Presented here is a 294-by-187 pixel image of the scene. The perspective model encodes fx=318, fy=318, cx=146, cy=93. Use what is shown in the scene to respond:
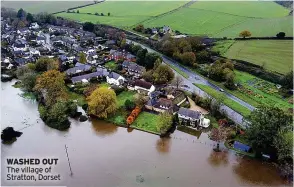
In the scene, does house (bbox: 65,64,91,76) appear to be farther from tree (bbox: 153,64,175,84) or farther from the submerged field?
the submerged field

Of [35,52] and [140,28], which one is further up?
[140,28]

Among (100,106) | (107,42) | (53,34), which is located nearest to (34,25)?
(53,34)

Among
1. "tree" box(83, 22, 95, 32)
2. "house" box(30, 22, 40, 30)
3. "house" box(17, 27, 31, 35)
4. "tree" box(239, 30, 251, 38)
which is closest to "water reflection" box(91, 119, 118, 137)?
"tree" box(239, 30, 251, 38)

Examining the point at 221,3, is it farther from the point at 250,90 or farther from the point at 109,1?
the point at 250,90

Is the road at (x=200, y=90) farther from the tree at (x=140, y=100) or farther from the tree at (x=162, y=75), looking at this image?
the tree at (x=140, y=100)

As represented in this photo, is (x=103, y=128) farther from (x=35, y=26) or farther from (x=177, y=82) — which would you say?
(x=35, y=26)

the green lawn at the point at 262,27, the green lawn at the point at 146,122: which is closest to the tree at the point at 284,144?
the green lawn at the point at 146,122

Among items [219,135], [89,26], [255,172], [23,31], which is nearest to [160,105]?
[219,135]
